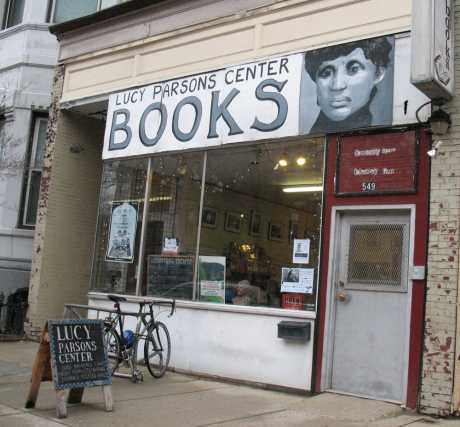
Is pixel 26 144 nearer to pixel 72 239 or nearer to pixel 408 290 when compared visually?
pixel 72 239

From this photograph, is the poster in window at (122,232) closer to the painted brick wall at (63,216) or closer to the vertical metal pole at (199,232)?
the vertical metal pole at (199,232)

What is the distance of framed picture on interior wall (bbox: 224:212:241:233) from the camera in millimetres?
8844

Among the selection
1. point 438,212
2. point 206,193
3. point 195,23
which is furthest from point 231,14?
point 438,212

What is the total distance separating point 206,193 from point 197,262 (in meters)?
1.07

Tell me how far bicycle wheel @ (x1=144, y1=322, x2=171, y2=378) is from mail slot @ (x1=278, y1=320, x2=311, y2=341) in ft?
5.40

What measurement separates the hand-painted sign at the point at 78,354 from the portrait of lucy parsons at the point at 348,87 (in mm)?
3828

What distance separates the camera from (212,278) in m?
8.84

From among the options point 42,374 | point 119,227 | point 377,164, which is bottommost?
point 42,374

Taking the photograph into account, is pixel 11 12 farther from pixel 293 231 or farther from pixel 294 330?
pixel 294 330

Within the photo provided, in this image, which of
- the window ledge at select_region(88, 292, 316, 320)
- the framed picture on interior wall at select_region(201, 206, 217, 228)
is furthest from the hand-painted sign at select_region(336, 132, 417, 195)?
the framed picture on interior wall at select_region(201, 206, 217, 228)

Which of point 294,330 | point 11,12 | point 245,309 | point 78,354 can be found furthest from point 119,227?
point 11,12

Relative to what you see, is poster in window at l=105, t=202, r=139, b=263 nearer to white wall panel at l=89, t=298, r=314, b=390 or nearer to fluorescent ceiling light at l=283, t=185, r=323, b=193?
white wall panel at l=89, t=298, r=314, b=390

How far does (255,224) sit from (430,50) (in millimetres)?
3548

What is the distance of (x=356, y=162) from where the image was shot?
7520mm
